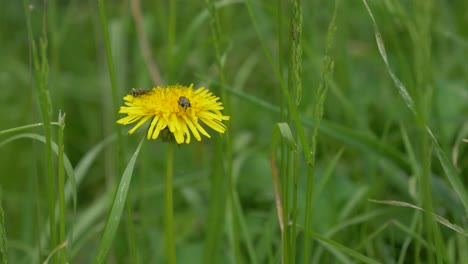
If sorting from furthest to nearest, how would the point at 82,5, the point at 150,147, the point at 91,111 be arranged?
the point at 82,5 < the point at 91,111 < the point at 150,147

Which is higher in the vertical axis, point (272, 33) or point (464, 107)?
point (272, 33)

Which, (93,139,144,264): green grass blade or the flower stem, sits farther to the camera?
the flower stem

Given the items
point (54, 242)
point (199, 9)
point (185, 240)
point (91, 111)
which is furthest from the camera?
point (199, 9)

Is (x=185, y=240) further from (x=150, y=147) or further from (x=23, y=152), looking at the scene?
(x=23, y=152)

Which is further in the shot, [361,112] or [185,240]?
[361,112]

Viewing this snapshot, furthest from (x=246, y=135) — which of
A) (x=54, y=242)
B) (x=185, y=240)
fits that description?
(x=54, y=242)

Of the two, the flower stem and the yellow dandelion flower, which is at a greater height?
the yellow dandelion flower

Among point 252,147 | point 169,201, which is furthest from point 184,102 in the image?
point 252,147
